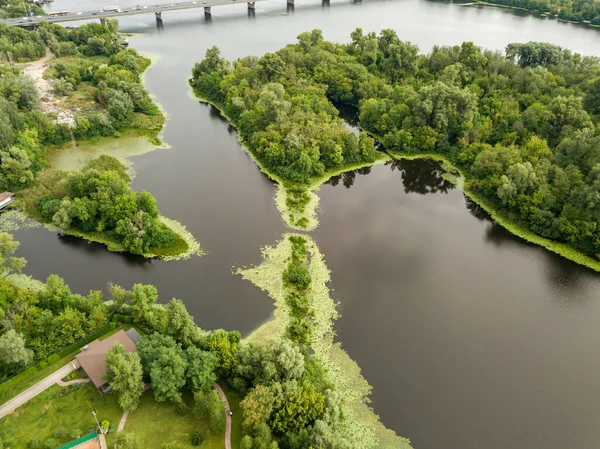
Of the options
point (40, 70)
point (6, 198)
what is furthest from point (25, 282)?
point (40, 70)

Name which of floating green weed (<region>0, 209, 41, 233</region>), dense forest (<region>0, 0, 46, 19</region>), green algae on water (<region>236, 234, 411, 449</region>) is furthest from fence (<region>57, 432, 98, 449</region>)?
dense forest (<region>0, 0, 46, 19</region>)

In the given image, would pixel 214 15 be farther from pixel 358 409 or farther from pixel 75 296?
pixel 358 409

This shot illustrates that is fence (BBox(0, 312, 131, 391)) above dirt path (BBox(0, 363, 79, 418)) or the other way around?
above

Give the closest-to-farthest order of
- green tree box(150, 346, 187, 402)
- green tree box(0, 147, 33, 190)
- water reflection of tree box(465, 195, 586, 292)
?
green tree box(150, 346, 187, 402), water reflection of tree box(465, 195, 586, 292), green tree box(0, 147, 33, 190)

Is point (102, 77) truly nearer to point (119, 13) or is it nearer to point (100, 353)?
point (119, 13)

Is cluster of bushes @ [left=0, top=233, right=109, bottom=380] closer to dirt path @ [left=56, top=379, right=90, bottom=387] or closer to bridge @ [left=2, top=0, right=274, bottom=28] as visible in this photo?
dirt path @ [left=56, top=379, right=90, bottom=387]

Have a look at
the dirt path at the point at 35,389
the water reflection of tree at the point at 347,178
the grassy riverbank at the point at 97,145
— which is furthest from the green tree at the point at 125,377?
the water reflection of tree at the point at 347,178

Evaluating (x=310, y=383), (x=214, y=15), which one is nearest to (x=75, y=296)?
(x=310, y=383)
